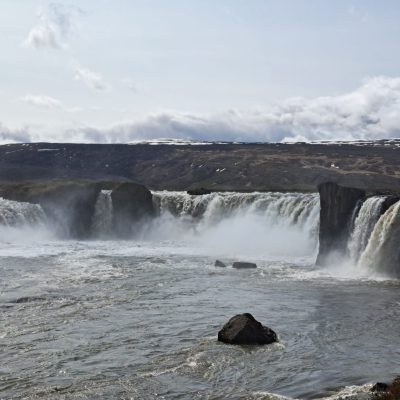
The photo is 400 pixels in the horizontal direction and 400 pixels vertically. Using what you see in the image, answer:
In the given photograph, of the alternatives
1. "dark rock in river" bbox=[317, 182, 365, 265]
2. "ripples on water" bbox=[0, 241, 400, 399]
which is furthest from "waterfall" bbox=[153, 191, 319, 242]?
"ripples on water" bbox=[0, 241, 400, 399]

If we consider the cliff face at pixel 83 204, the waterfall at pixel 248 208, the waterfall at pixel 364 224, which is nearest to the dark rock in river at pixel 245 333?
the waterfall at pixel 364 224

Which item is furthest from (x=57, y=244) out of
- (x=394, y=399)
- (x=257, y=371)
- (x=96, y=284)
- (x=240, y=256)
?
(x=394, y=399)

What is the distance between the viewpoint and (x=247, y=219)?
65500 millimetres

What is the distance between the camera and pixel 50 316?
26.0m

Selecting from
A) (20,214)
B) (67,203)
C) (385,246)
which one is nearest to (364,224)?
(385,246)

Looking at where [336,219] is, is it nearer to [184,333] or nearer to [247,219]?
[247,219]

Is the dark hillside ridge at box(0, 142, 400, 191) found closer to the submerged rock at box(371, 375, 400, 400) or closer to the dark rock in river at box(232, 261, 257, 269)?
the dark rock in river at box(232, 261, 257, 269)

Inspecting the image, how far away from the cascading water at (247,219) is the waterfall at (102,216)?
20.4 ft

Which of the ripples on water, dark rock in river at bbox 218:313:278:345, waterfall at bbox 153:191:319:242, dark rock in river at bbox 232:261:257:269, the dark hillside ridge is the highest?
the dark hillside ridge

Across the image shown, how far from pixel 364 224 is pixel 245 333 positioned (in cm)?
2335

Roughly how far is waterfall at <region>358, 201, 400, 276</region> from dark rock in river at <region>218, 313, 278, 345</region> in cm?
1813

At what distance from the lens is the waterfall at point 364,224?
42188 mm

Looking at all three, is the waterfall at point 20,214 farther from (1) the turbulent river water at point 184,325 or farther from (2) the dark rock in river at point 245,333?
(2) the dark rock in river at point 245,333

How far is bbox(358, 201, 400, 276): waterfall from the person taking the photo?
125 feet
